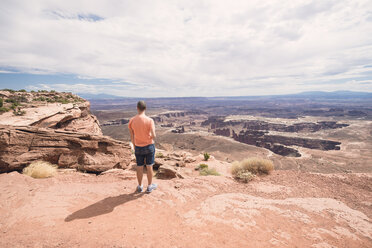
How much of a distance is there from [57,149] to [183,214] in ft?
21.5

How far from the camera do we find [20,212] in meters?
3.78

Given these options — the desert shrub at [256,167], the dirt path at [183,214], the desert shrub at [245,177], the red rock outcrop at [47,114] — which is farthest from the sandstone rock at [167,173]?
the red rock outcrop at [47,114]

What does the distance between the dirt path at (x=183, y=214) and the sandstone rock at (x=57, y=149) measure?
103 centimetres

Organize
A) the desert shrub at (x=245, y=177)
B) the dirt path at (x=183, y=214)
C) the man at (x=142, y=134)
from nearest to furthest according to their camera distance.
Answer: the dirt path at (x=183, y=214), the man at (x=142, y=134), the desert shrub at (x=245, y=177)

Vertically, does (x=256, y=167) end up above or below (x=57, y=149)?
below

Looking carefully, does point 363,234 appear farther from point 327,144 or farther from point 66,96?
point 327,144

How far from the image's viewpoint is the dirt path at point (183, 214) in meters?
3.20

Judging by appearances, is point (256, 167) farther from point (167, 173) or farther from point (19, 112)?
point (19, 112)

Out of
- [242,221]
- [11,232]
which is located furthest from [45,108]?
[242,221]

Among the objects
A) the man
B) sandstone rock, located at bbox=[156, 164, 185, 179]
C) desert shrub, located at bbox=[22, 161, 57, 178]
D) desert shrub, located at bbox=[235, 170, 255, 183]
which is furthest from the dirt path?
sandstone rock, located at bbox=[156, 164, 185, 179]

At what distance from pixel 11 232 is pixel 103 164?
511cm

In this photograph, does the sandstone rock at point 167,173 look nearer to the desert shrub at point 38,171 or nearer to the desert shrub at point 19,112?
the desert shrub at point 38,171

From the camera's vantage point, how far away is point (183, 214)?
418 cm

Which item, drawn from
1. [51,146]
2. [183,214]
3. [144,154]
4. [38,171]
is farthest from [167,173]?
[51,146]
